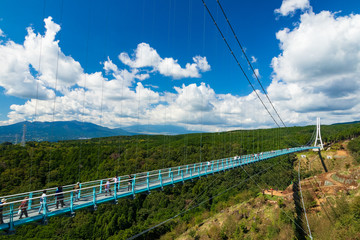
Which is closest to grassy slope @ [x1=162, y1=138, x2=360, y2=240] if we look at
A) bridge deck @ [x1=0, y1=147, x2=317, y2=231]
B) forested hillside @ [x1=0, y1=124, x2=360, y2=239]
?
forested hillside @ [x1=0, y1=124, x2=360, y2=239]

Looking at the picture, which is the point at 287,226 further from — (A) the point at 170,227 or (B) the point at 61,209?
(A) the point at 170,227

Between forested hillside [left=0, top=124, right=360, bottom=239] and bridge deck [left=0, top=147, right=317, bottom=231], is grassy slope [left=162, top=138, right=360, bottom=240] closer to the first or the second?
forested hillside [left=0, top=124, right=360, bottom=239]

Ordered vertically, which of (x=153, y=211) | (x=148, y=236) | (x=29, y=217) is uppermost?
(x=29, y=217)

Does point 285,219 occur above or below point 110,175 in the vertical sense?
above

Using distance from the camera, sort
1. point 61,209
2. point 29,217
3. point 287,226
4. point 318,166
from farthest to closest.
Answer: point 318,166 → point 287,226 → point 61,209 → point 29,217

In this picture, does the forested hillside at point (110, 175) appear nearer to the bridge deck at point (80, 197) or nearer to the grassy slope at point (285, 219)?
the grassy slope at point (285, 219)

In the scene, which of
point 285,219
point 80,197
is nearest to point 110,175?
point 285,219

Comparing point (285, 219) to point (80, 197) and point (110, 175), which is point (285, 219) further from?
point (110, 175)

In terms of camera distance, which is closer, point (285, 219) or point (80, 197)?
point (80, 197)

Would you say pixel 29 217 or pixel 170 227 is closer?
pixel 29 217

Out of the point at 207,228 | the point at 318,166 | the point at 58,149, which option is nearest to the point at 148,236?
the point at 207,228

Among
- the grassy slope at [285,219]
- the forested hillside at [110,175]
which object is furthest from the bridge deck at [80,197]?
the forested hillside at [110,175]

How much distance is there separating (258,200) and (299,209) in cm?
1001

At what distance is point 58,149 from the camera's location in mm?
46344
